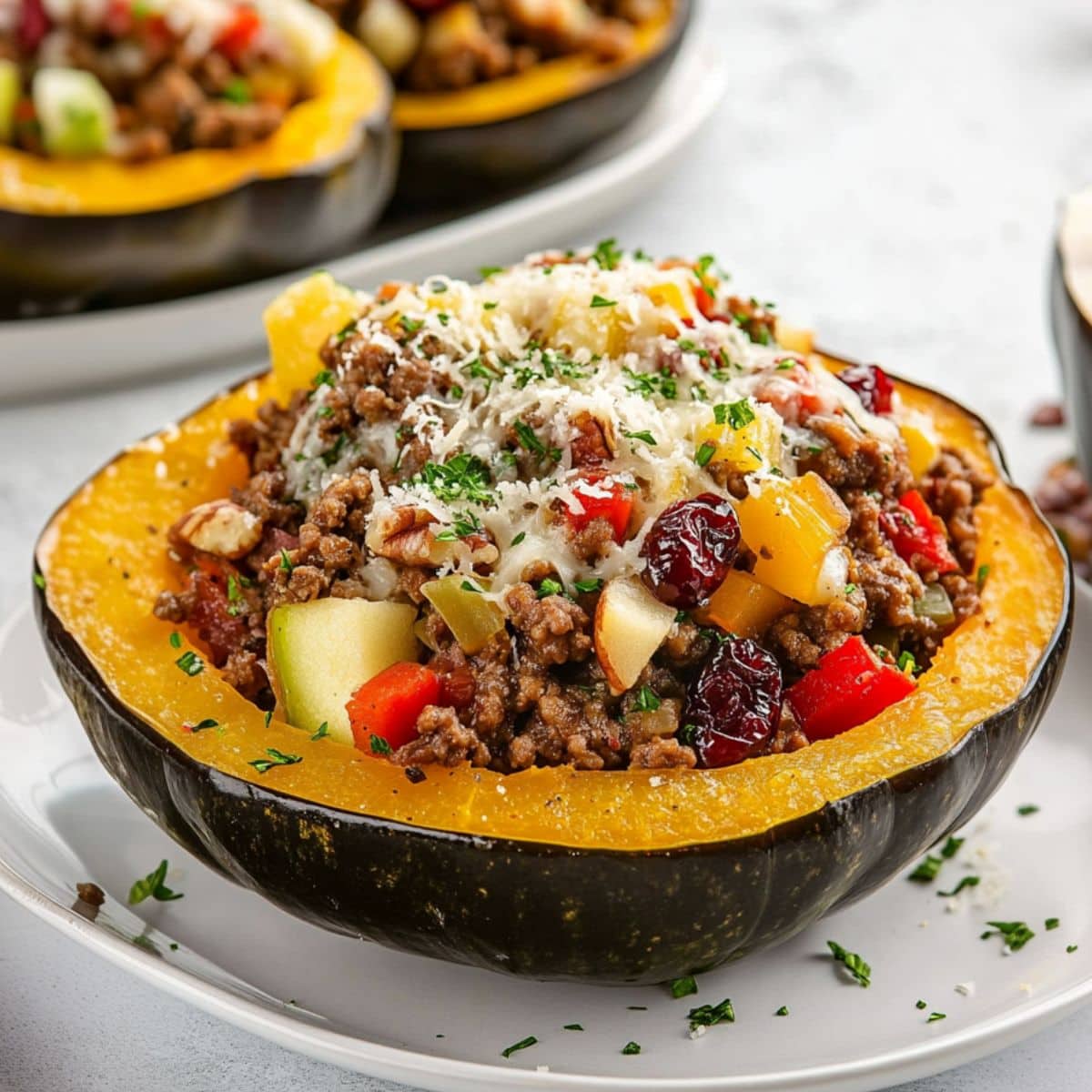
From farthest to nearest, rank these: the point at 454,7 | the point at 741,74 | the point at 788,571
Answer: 1. the point at 741,74
2. the point at 454,7
3. the point at 788,571

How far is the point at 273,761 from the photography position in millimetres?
2662

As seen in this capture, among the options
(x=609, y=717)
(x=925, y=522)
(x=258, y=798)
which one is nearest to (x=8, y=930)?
(x=258, y=798)

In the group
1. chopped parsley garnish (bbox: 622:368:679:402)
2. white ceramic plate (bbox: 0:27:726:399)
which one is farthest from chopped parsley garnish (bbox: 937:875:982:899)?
white ceramic plate (bbox: 0:27:726:399)

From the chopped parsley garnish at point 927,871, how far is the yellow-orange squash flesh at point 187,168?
9.52ft

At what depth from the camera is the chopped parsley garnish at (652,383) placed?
2941 mm

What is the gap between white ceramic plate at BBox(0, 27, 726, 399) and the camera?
488 centimetres

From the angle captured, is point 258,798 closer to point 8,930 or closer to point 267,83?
point 8,930

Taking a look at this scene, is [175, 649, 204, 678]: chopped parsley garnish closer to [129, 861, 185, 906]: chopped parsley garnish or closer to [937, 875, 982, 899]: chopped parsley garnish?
[129, 861, 185, 906]: chopped parsley garnish

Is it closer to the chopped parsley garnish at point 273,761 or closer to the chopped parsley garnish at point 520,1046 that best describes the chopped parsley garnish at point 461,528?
the chopped parsley garnish at point 273,761

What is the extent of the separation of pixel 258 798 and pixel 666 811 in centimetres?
62

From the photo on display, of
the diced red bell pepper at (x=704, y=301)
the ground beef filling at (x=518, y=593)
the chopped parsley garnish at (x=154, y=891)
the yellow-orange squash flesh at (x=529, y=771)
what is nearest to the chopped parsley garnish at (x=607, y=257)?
the diced red bell pepper at (x=704, y=301)

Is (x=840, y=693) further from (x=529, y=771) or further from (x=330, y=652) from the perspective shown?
(x=330, y=652)

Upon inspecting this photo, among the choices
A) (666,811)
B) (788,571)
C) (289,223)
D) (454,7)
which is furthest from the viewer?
(454,7)

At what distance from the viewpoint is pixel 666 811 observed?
8.39 feet
